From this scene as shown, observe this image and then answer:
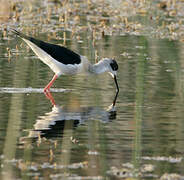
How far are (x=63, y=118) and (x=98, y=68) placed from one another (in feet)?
10.2

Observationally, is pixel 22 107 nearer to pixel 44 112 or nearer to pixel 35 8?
pixel 44 112

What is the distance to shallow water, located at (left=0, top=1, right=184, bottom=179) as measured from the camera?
7.04 m

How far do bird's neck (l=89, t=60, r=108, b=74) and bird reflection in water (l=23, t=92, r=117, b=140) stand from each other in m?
1.57

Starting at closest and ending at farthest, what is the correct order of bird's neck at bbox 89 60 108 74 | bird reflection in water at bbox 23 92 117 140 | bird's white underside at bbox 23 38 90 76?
1. bird reflection in water at bbox 23 92 117 140
2. bird's white underside at bbox 23 38 90 76
3. bird's neck at bbox 89 60 108 74

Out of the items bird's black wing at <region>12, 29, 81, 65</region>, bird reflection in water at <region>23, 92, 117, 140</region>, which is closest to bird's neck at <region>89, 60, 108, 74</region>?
bird's black wing at <region>12, 29, 81, 65</region>

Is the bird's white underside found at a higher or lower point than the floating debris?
higher

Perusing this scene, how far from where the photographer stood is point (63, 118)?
9.35 metres

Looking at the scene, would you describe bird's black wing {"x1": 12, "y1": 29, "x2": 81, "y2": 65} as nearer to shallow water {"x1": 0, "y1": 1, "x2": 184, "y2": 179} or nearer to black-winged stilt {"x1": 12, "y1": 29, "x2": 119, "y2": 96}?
black-winged stilt {"x1": 12, "y1": 29, "x2": 119, "y2": 96}

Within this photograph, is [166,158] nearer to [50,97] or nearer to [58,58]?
[50,97]

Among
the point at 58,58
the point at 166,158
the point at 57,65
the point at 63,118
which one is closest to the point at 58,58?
the point at 58,58

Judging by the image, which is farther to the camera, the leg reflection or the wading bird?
the wading bird

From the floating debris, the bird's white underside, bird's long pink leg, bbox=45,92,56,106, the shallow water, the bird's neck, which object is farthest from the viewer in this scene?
the bird's neck

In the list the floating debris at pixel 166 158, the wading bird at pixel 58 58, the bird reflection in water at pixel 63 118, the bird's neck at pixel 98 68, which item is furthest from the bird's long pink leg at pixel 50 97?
the floating debris at pixel 166 158

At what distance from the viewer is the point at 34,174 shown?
6.71m
